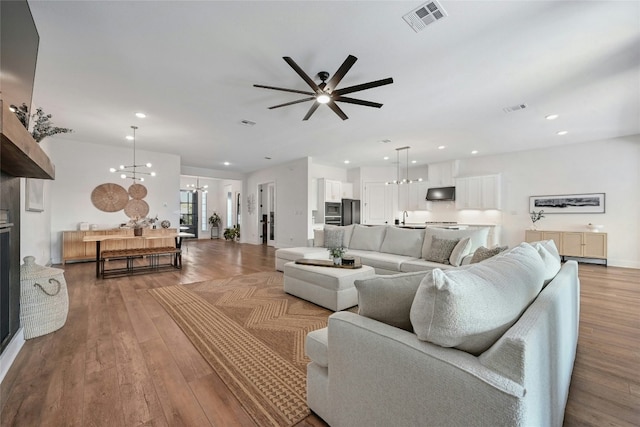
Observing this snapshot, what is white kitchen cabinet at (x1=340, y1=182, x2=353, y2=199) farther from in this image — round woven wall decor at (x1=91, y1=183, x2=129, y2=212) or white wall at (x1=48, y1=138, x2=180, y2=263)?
round woven wall decor at (x1=91, y1=183, x2=129, y2=212)

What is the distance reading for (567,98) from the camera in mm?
3730

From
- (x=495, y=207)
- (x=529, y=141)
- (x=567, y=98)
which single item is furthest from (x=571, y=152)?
(x=567, y=98)

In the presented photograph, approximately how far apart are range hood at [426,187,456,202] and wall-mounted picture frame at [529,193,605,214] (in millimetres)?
1856

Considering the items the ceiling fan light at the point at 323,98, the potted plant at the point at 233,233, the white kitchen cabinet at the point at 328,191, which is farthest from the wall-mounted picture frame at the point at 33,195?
the potted plant at the point at 233,233

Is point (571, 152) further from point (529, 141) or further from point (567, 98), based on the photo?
point (567, 98)

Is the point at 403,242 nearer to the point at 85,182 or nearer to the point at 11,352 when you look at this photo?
the point at 11,352

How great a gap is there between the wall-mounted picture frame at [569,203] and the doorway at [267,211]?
A: 299 inches

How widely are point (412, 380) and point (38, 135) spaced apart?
351 cm

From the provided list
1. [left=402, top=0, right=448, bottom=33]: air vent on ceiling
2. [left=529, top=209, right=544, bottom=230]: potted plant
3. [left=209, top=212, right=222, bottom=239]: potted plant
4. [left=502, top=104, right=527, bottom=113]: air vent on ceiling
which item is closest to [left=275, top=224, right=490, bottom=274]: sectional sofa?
Result: [left=502, top=104, right=527, bottom=113]: air vent on ceiling

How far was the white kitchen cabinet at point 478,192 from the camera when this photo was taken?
7148 millimetres

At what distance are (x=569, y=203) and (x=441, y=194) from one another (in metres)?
2.87

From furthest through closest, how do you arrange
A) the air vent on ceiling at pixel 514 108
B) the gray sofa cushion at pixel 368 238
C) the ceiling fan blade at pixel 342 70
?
the gray sofa cushion at pixel 368 238 → the air vent on ceiling at pixel 514 108 → the ceiling fan blade at pixel 342 70

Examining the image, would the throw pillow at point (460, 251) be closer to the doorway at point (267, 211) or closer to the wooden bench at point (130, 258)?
the wooden bench at point (130, 258)

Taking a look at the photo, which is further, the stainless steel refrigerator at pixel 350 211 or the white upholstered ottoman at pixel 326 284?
the stainless steel refrigerator at pixel 350 211
